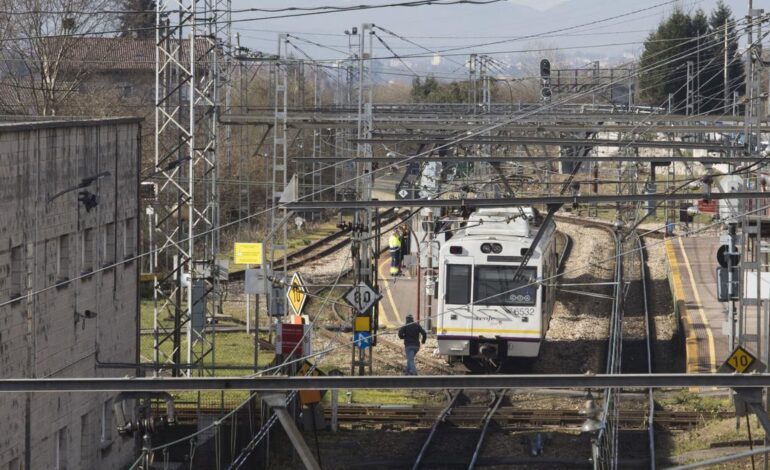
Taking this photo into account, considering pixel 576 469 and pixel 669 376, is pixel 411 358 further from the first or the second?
pixel 669 376

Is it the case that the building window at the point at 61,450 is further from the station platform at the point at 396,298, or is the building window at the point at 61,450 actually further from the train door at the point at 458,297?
the station platform at the point at 396,298

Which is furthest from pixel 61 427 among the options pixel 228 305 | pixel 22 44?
pixel 22 44

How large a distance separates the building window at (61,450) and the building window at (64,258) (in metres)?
1.84

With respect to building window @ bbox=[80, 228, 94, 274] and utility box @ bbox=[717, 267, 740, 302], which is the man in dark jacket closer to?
utility box @ bbox=[717, 267, 740, 302]

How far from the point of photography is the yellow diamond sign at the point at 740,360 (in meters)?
16.7

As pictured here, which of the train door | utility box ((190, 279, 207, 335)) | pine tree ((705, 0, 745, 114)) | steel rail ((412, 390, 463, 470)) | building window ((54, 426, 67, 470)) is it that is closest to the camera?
building window ((54, 426, 67, 470))

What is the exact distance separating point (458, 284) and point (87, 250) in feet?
23.2

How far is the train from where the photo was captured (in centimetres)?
2200

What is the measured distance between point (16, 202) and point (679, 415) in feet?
31.5

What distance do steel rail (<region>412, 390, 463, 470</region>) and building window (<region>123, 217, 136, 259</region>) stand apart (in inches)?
202

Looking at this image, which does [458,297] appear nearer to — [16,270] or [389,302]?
[389,302]

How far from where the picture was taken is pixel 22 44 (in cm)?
3778

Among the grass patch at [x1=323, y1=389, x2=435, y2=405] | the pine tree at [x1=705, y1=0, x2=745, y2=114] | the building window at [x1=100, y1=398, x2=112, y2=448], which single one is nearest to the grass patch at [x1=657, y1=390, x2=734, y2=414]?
the grass patch at [x1=323, y1=389, x2=435, y2=405]

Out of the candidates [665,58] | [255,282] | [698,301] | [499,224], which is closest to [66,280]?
[255,282]
